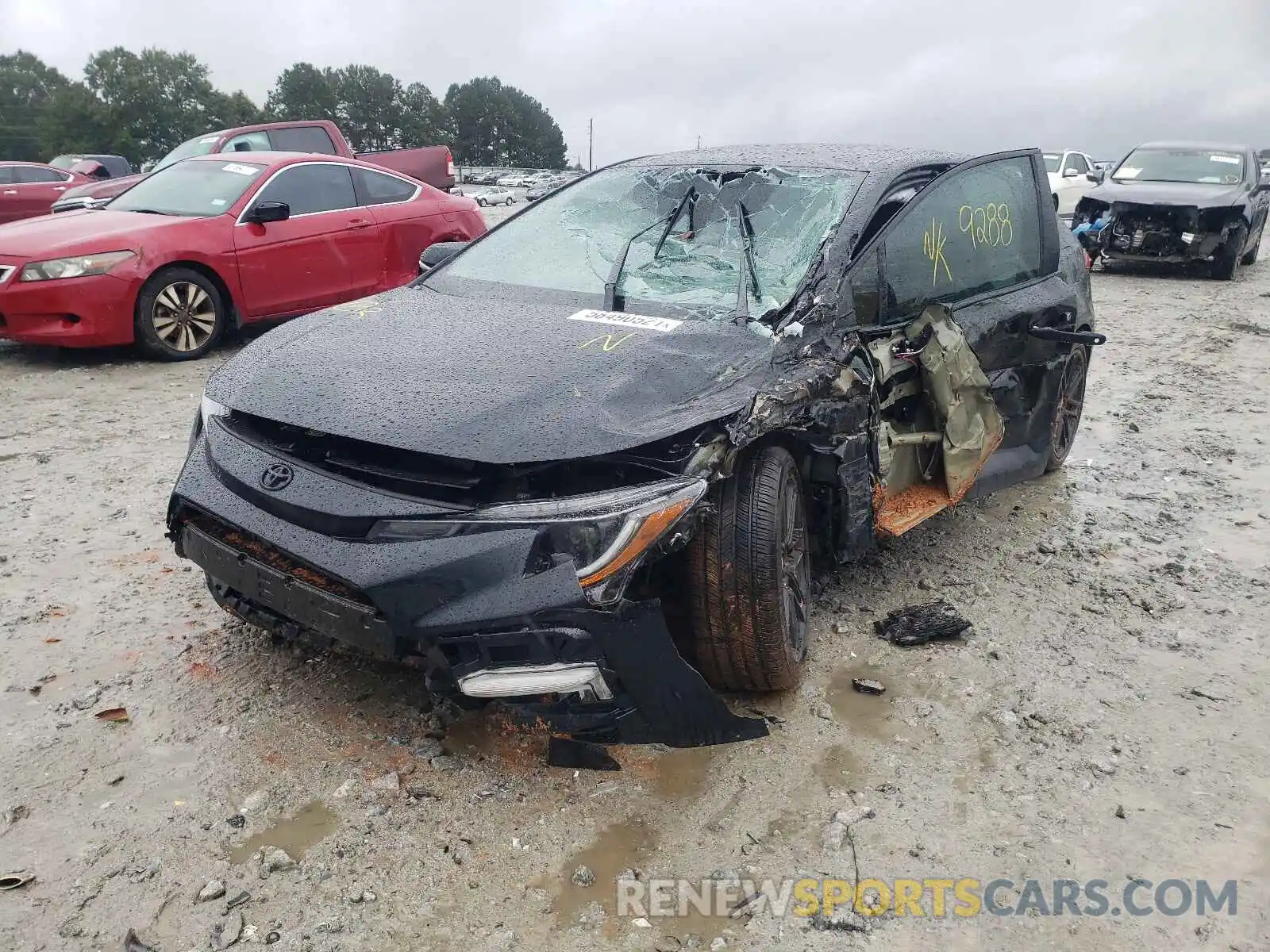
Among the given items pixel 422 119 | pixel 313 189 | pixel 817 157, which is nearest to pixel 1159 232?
pixel 313 189

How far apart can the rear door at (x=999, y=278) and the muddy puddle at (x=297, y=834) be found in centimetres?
227

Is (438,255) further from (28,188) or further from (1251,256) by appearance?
(28,188)

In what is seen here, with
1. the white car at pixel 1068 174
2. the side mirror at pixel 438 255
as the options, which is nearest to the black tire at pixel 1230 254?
the white car at pixel 1068 174

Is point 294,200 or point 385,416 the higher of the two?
point 294,200

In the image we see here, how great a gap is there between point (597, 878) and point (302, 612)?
0.97 meters

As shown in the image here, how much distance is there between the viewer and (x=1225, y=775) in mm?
2729

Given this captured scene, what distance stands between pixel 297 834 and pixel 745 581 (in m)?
1.29

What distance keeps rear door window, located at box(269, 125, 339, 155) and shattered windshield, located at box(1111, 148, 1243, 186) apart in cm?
956

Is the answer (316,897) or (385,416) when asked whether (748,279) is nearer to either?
(385,416)

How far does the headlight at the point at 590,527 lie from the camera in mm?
2332

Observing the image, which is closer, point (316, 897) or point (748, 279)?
point (316, 897)

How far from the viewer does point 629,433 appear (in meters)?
2.45

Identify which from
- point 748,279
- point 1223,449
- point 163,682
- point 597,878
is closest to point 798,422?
point 748,279

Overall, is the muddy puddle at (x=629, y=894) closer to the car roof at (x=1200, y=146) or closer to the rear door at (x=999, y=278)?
the rear door at (x=999, y=278)
